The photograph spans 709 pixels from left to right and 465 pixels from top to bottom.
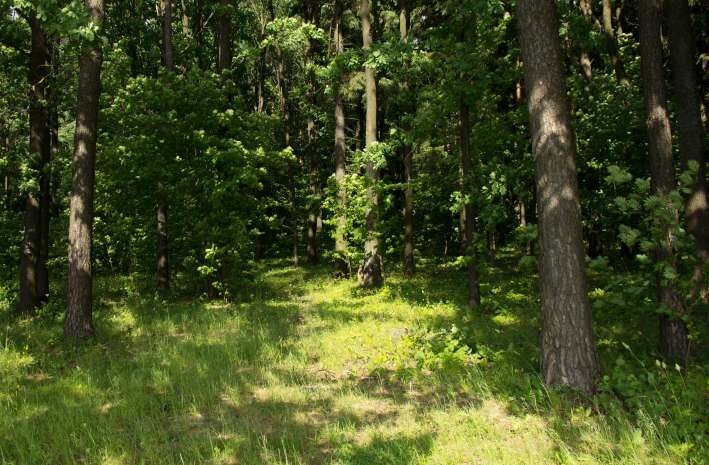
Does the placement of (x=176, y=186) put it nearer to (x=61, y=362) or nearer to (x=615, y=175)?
(x=61, y=362)

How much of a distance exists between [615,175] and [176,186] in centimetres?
1112

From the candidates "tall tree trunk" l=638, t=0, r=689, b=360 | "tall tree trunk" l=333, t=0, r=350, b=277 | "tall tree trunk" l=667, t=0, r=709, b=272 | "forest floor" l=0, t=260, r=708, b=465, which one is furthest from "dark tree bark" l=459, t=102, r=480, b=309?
"tall tree trunk" l=333, t=0, r=350, b=277

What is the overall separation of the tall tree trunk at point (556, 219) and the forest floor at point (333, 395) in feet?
0.97

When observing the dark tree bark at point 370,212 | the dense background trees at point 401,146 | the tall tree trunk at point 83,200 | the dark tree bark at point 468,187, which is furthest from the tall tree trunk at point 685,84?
the tall tree trunk at point 83,200

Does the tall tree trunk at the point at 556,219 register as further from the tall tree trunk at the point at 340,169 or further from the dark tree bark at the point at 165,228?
the dark tree bark at the point at 165,228

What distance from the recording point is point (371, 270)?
1625cm

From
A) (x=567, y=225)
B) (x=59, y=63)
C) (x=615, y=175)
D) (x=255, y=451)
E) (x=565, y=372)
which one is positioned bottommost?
(x=255, y=451)

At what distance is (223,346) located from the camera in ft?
30.7

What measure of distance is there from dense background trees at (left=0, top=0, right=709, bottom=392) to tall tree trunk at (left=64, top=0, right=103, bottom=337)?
0.04 m

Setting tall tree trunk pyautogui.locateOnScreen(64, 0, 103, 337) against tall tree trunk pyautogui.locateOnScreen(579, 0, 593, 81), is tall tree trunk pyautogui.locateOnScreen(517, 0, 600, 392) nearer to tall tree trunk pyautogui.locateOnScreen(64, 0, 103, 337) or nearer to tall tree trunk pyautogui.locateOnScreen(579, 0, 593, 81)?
tall tree trunk pyautogui.locateOnScreen(64, 0, 103, 337)

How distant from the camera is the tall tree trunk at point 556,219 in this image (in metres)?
6.04

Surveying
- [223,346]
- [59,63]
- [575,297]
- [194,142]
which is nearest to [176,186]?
[194,142]

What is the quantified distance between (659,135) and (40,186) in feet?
43.6

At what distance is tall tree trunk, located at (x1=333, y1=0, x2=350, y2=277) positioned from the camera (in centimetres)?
1648
